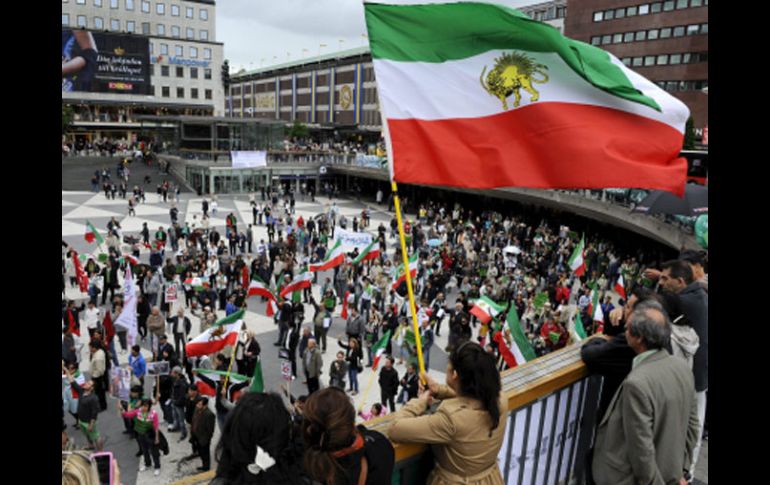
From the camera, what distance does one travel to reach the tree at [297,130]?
228 feet

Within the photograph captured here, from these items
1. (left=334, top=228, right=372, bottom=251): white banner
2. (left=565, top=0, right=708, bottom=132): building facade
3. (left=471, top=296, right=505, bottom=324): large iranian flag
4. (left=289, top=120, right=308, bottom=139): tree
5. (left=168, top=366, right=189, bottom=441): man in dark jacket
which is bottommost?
(left=168, top=366, right=189, bottom=441): man in dark jacket

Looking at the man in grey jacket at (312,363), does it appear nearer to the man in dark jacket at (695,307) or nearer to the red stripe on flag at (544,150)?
the red stripe on flag at (544,150)

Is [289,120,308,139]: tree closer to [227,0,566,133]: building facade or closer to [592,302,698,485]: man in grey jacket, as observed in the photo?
[227,0,566,133]: building facade

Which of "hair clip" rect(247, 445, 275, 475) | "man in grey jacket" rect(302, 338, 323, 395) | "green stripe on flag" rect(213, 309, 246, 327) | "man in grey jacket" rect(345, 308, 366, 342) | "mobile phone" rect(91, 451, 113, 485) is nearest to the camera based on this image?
"hair clip" rect(247, 445, 275, 475)

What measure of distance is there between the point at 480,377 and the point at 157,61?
77911 mm

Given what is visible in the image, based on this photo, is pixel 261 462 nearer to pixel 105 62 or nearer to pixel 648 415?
pixel 648 415

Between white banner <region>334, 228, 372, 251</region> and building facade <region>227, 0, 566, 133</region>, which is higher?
building facade <region>227, 0, 566, 133</region>

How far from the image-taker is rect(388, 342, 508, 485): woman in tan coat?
240 cm

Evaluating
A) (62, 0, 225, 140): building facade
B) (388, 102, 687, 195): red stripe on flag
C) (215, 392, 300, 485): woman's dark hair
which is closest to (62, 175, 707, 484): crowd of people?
(215, 392, 300, 485): woman's dark hair

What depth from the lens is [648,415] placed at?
9.03 feet

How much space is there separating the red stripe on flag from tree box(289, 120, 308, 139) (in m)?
67.4

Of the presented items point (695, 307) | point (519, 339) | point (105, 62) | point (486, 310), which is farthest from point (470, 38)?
point (105, 62)

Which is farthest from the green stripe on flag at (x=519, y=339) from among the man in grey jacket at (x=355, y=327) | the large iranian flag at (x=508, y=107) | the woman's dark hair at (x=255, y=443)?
the man in grey jacket at (x=355, y=327)
